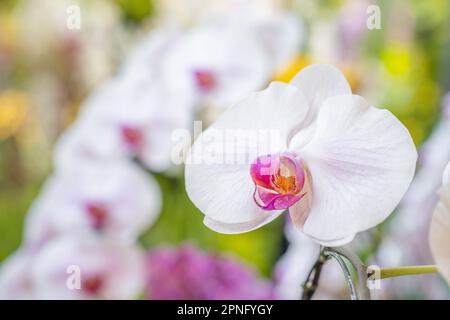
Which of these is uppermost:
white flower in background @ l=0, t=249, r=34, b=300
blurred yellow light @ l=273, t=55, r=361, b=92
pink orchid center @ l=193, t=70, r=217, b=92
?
pink orchid center @ l=193, t=70, r=217, b=92

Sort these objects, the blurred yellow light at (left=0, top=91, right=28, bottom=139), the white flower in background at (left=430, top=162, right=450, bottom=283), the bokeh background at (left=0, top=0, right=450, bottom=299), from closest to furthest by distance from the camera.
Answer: the white flower in background at (left=430, top=162, right=450, bottom=283), the bokeh background at (left=0, top=0, right=450, bottom=299), the blurred yellow light at (left=0, top=91, right=28, bottom=139)

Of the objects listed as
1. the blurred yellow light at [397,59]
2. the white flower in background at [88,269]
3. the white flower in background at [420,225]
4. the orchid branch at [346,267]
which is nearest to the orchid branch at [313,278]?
the orchid branch at [346,267]

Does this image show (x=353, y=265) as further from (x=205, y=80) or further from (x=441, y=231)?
(x=205, y=80)

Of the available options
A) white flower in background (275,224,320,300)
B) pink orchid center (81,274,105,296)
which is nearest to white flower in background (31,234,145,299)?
pink orchid center (81,274,105,296)

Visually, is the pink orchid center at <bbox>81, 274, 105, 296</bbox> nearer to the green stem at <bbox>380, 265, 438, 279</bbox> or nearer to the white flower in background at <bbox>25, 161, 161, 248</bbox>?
the white flower in background at <bbox>25, 161, 161, 248</bbox>

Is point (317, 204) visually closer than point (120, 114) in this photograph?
Yes

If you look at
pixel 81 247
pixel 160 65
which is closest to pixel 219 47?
pixel 160 65

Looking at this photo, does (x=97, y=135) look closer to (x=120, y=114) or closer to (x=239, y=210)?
(x=120, y=114)

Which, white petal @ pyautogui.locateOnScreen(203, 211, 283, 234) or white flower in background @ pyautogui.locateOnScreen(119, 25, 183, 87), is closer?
white petal @ pyautogui.locateOnScreen(203, 211, 283, 234)
